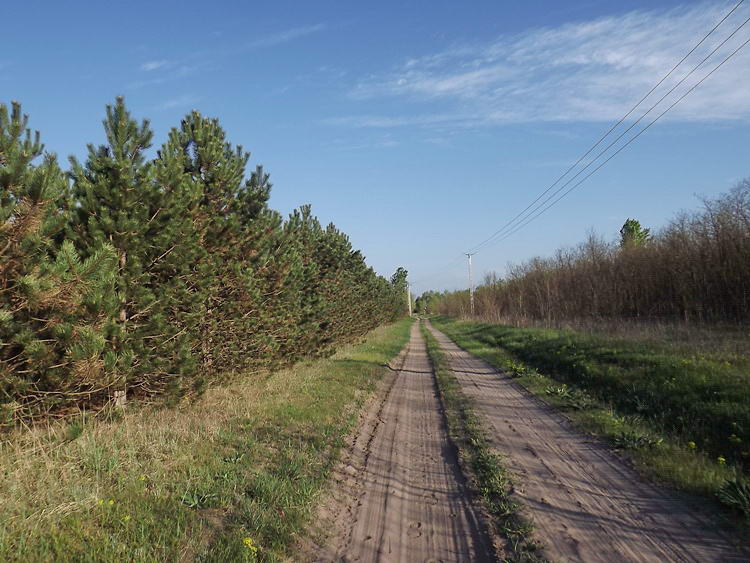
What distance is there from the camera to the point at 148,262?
7.29m

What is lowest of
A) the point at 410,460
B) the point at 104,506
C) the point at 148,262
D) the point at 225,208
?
the point at 410,460

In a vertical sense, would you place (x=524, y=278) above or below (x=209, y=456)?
above

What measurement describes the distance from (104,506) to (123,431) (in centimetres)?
216

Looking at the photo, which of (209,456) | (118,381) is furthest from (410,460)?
(118,381)

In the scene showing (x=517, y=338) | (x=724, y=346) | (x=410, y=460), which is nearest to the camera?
(x=410, y=460)

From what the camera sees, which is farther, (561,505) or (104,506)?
(561,505)

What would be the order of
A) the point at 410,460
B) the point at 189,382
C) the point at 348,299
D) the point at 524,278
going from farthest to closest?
the point at 524,278
the point at 348,299
the point at 189,382
the point at 410,460

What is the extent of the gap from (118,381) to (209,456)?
71.3 inches

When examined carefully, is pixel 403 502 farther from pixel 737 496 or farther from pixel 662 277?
pixel 662 277

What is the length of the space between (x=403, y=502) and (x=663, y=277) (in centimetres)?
2170

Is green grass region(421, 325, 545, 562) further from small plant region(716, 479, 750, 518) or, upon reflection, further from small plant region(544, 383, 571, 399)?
small plant region(544, 383, 571, 399)

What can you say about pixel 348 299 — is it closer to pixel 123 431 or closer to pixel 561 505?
pixel 123 431

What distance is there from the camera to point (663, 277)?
21172 millimetres

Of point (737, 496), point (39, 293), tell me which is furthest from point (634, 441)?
point (39, 293)
